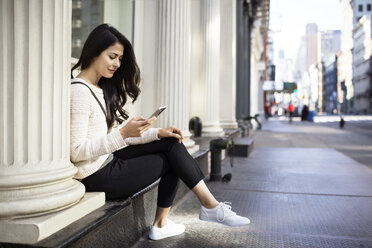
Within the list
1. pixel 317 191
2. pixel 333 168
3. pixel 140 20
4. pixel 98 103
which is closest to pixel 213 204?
pixel 98 103

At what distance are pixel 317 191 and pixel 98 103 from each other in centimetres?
347

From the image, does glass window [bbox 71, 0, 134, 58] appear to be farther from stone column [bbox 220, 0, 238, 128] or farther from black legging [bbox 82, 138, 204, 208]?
stone column [bbox 220, 0, 238, 128]

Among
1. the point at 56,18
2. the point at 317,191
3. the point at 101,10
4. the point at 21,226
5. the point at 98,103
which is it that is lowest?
the point at 317,191

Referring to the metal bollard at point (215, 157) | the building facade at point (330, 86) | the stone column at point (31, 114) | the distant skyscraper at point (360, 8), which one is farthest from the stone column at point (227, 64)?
the building facade at point (330, 86)

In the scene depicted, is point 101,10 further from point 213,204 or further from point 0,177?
point 0,177

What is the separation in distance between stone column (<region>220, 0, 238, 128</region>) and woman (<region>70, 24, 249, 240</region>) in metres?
8.17

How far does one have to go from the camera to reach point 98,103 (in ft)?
8.73

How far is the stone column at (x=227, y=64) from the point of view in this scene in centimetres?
1114

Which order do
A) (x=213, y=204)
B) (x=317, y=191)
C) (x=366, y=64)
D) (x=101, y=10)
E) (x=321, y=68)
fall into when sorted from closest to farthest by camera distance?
(x=213, y=204) → (x=317, y=191) → (x=101, y=10) → (x=366, y=64) → (x=321, y=68)

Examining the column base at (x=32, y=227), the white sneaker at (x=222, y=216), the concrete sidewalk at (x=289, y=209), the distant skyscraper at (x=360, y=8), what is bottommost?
the concrete sidewalk at (x=289, y=209)

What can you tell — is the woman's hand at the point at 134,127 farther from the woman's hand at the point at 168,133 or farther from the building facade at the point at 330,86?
the building facade at the point at 330,86

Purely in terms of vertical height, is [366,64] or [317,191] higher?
[366,64]

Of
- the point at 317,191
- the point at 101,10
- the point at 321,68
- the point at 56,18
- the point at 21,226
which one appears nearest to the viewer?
the point at 21,226

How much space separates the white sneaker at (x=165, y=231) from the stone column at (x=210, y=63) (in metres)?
5.28
